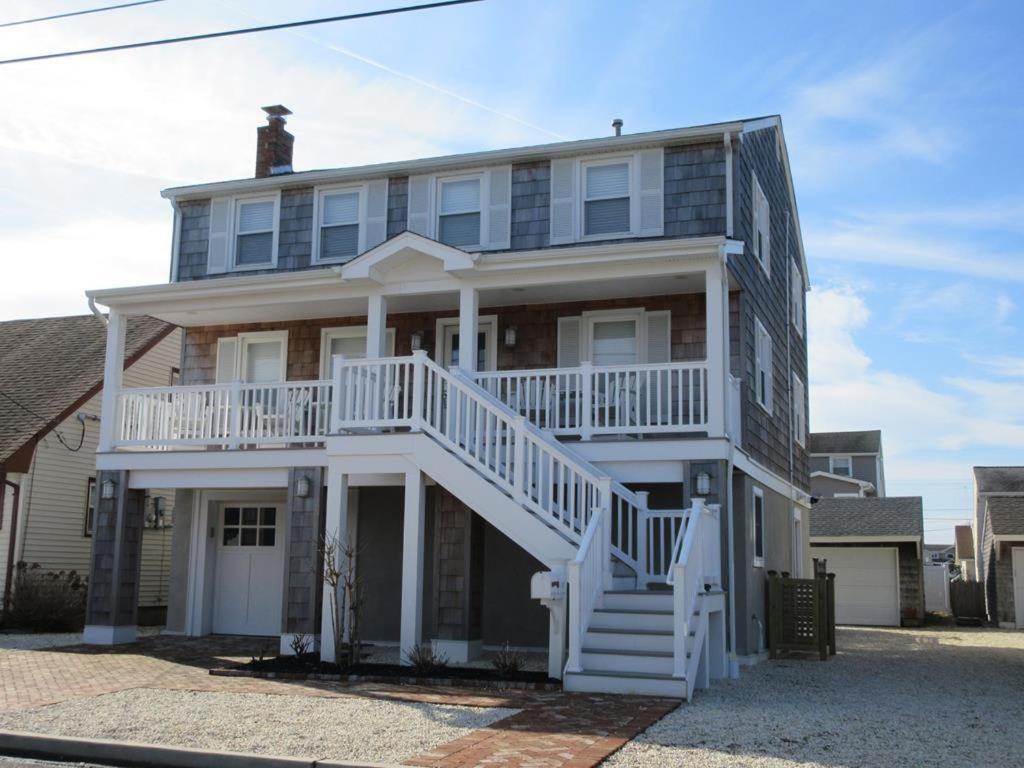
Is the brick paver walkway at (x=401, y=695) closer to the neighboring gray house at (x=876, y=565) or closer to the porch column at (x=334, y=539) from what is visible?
the porch column at (x=334, y=539)

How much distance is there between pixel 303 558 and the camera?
567 inches

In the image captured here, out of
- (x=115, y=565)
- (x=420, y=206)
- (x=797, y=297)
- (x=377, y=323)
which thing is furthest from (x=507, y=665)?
(x=797, y=297)

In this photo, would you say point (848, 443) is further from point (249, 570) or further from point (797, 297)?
point (249, 570)

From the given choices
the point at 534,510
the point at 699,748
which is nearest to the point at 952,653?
the point at 534,510

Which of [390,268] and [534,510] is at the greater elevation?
[390,268]

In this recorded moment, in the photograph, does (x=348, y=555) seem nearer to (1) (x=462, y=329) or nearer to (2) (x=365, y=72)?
(1) (x=462, y=329)

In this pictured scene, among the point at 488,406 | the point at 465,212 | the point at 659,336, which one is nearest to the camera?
the point at 488,406

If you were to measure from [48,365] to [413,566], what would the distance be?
43.9ft

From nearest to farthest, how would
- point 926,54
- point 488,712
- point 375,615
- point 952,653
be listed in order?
point 488,712
point 926,54
point 375,615
point 952,653

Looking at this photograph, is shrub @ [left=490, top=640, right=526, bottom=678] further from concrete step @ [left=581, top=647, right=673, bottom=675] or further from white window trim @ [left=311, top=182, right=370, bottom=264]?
white window trim @ [left=311, top=182, right=370, bottom=264]

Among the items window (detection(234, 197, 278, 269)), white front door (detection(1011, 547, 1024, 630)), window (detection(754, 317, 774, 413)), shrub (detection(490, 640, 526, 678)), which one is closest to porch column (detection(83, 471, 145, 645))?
window (detection(234, 197, 278, 269))

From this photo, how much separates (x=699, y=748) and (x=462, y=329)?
7867 mm

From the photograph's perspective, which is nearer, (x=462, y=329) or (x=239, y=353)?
(x=462, y=329)

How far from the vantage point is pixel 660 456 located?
43.9 ft
